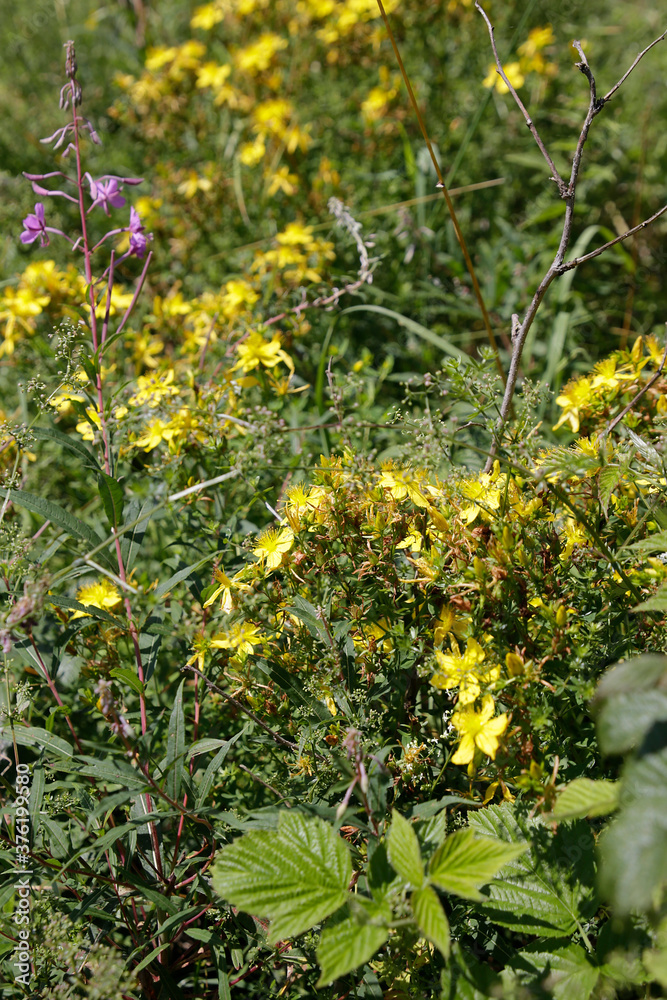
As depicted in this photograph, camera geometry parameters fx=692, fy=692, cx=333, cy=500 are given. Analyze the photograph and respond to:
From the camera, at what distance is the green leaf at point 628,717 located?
2.50ft

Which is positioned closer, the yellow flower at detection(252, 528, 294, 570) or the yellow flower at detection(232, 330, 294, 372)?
the yellow flower at detection(252, 528, 294, 570)

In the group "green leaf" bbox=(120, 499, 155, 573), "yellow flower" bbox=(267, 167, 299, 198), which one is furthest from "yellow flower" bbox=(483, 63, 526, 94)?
"green leaf" bbox=(120, 499, 155, 573)

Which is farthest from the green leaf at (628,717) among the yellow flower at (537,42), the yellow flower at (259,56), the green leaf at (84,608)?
the yellow flower at (259,56)

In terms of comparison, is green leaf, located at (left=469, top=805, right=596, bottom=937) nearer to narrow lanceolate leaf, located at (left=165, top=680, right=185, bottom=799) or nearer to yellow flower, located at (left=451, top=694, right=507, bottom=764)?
yellow flower, located at (left=451, top=694, right=507, bottom=764)

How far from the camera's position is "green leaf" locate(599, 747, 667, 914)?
0.67 metres

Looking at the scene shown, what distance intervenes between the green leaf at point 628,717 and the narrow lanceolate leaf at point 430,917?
355 mm

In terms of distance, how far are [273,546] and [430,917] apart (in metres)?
0.70

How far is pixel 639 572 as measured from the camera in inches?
48.2

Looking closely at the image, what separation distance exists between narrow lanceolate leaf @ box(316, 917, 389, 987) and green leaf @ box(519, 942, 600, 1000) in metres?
0.27

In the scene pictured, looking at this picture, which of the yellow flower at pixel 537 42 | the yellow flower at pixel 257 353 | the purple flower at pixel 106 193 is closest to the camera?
the purple flower at pixel 106 193

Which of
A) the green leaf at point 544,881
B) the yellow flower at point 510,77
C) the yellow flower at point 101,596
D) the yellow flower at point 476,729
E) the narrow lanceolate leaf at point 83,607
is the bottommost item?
the green leaf at point 544,881

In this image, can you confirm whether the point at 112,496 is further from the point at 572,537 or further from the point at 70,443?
the point at 572,537

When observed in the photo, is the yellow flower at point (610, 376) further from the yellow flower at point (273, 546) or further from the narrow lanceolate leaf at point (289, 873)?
the narrow lanceolate leaf at point (289, 873)

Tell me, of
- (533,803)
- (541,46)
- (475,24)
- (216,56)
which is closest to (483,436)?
(533,803)
